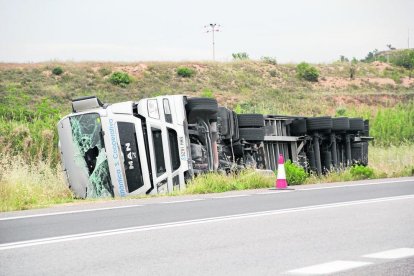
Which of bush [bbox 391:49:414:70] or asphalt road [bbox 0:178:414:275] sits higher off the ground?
asphalt road [bbox 0:178:414:275]

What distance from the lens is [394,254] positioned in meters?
6.84

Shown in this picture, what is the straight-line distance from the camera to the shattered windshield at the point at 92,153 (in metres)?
16.6

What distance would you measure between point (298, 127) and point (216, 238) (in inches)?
610

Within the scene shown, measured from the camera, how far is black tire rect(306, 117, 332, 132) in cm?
2298

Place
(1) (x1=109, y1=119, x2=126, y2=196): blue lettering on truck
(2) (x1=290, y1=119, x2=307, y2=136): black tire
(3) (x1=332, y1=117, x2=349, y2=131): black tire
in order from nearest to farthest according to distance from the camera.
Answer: (1) (x1=109, y1=119, x2=126, y2=196): blue lettering on truck < (2) (x1=290, y1=119, x2=307, y2=136): black tire < (3) (x1=332, y1=117, x2=349, y2=131): black tire

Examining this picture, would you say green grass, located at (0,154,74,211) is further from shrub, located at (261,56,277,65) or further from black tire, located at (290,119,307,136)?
shrub, located at (261,56,277,65)

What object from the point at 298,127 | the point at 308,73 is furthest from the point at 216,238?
the point at 308,73

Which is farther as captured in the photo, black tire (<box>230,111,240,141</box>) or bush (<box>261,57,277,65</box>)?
bush (<box>261,57,277,65</box>)

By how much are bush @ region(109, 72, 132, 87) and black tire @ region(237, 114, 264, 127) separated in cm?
5311

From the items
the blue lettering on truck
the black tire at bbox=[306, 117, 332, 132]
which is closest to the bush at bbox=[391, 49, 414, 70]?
the black tire at bbox=[306, 117, 332, 132]

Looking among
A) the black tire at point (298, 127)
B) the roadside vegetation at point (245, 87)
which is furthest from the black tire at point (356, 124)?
the roadside vegetation at point (245, 87)

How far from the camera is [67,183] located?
17141 millimetres

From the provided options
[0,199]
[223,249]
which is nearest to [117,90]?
[0,199]

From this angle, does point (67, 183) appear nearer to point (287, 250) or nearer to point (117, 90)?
point (287, 250)
